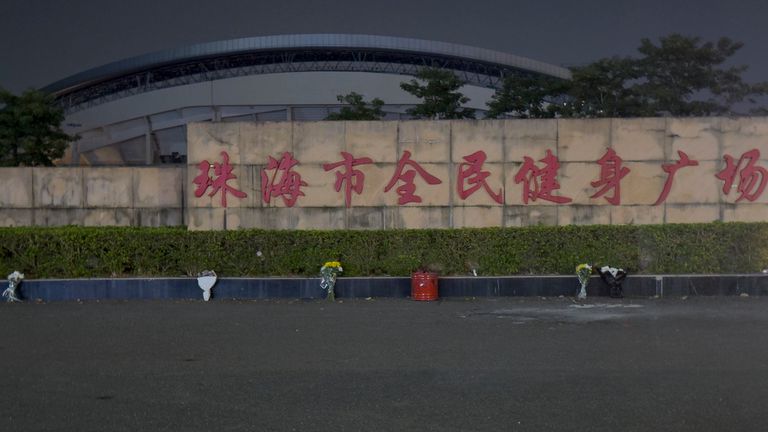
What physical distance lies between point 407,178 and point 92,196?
5190 millimetres

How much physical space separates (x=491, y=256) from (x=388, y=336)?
3.88 m

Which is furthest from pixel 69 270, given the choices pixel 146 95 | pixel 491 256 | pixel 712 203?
pixel 146 95

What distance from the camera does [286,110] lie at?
30.5 metres

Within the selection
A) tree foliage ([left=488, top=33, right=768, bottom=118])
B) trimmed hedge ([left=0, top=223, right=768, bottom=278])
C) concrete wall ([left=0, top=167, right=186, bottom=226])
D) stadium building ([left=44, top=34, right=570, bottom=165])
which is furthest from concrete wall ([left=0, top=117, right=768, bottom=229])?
stadium building ([left=44, top=34, right=570, bottom=165])

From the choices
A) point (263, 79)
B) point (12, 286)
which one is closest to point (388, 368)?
point (12, 286)

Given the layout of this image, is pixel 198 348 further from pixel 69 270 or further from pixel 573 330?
pixel 69 270

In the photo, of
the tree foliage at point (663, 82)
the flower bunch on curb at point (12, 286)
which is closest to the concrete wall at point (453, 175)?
the flower bunch on curb at point (12, 286)

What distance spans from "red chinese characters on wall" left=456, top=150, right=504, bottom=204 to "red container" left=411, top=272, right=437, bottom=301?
206 centimetres

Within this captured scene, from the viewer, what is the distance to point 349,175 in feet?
40.4

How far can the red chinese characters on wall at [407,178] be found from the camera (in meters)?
12.3

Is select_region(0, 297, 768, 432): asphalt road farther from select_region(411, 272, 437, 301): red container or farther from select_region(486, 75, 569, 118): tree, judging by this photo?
select_region(486, 75, 569, 118): tree

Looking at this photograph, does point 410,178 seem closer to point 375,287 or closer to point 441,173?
point 441,173

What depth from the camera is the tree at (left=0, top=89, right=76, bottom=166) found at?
20719 millimetres

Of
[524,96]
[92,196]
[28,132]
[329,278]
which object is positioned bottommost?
[329,278]
